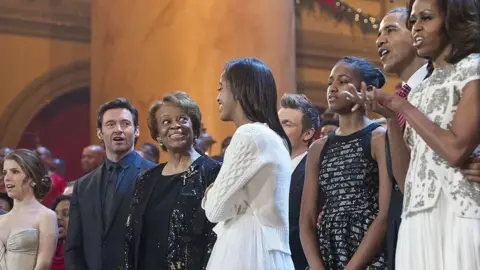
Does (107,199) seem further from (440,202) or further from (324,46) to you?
(324,46)

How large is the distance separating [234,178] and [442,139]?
95cm

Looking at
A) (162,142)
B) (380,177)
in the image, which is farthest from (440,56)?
(162,142)

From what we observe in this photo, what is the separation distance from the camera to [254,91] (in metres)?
3.55

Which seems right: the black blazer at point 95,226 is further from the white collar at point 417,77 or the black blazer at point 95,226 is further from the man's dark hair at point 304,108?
the white collar at point 417,77

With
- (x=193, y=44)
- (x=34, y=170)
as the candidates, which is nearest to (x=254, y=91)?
(x=34, y=170)

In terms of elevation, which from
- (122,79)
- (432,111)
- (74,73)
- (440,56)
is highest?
(74,73)

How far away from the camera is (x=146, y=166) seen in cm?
473

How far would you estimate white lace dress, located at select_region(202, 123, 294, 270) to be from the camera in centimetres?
332

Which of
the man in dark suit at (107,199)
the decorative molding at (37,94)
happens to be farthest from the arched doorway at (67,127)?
the man in dark suit at (107,199)

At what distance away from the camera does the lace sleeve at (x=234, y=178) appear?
332cm

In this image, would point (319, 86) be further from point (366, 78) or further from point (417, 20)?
point (417, 20)

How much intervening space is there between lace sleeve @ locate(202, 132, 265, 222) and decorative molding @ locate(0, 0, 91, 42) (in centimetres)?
598

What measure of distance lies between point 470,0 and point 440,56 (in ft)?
0.64

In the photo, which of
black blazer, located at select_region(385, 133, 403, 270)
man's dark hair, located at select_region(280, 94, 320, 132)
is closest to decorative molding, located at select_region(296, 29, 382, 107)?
man's dark hair, located at select_region(280, 94, 320, 132)
